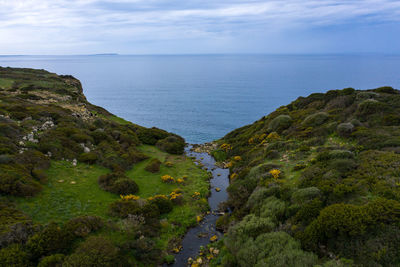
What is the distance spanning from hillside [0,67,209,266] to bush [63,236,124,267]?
0.05 metres

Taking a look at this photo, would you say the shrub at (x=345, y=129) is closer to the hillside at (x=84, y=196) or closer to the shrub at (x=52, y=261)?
the hillside at (x=84, y=196)

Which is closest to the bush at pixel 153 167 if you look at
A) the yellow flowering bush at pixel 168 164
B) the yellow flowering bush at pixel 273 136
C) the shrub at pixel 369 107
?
the yellow flowering bush at pixel 168 164

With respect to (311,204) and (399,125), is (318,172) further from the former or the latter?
(399,125)

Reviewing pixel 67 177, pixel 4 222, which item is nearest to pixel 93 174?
pixel 67 177

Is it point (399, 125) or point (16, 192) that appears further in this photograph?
point (399, 125)

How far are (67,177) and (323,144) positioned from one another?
26704 mm

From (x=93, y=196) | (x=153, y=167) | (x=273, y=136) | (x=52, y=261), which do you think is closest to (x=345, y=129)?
(x=273, y=136)

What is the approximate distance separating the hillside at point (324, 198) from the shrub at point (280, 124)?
4332 millimetres

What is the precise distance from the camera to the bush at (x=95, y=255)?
11.9 metres

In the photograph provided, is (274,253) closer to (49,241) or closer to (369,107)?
(49,241)

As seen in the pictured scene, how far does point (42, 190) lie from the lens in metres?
18.3

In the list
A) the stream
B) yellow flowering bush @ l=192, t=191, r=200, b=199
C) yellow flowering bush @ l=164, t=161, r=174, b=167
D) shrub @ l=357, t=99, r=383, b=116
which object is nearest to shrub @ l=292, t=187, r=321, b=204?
the stream

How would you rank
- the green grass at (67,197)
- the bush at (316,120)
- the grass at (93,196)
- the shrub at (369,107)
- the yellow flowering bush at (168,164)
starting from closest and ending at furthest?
the green grass at (67,197) → the grass at (93,196) → the shrub at (369,107) → the yellow flowering bush at (168,164) → the bush at (316,120)

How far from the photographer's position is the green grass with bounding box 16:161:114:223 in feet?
52.9
